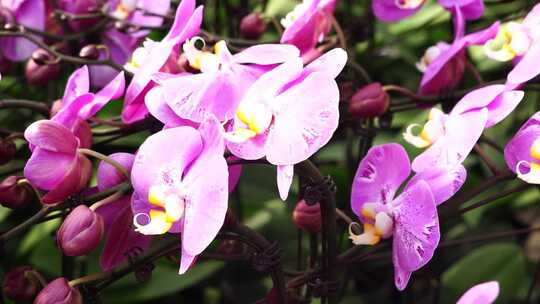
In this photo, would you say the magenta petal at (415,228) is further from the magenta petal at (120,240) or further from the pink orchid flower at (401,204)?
the magenta petal at (120,240)

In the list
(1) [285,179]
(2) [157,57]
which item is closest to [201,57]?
(2) [157,57]

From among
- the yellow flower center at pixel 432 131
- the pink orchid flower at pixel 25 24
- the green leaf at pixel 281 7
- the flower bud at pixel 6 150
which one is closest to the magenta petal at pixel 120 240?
the flower bud at pixel 6 150

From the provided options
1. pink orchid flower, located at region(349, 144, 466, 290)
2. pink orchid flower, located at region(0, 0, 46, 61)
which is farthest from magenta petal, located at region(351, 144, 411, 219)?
pink orchid flower, located at region(0, 0, 46, 61)

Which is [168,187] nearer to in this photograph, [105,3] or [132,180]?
[132,180]

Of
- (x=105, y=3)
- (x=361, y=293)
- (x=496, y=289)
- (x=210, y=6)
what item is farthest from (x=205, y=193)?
(x=210, y=6)

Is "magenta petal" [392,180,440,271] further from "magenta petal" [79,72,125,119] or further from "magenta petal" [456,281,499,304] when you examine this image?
"magenta petal" [79,72,125,119]

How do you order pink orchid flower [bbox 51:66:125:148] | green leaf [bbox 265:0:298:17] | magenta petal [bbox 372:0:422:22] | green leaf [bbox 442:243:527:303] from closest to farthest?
1. pink orchid flower [bbox 51:66:125:148]
2. magenta petal [bbox 372:0:422:22]
3. green leaf [bbox 442:243:527:303]
4. green leaf [bbox 265:0:298:17]
